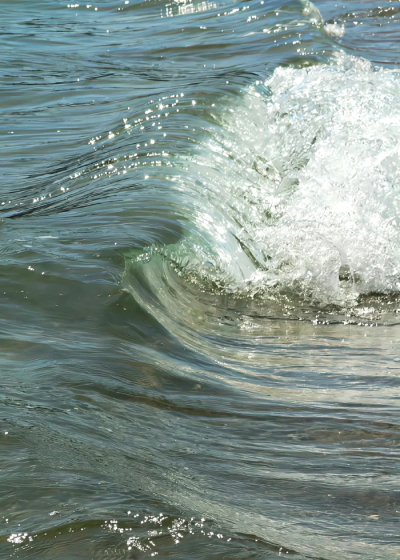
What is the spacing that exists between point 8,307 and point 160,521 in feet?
5.11

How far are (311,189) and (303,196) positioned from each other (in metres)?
0.07

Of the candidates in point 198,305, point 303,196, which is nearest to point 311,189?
point 303,196

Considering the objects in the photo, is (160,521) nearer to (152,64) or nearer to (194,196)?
(194,196)

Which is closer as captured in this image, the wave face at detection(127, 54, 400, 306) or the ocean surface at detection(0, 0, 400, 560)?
the ocean surface at detection(0, 0, 400, 560)

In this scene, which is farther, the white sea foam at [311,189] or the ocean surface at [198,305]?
the white sea foam at [311,189]

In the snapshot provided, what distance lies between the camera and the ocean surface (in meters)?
1.88

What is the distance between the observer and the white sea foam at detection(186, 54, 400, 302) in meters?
4.26

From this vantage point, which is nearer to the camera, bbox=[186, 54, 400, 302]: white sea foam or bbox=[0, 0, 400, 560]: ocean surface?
bbox=[0, 0, 400, 560]: ocean surface

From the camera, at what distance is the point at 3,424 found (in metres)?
2.16

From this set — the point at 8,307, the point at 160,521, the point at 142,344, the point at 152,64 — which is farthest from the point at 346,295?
the point at 152,64

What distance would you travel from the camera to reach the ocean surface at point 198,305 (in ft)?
6.15

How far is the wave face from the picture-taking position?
4.18 metres

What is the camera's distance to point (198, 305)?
3787 millimetres

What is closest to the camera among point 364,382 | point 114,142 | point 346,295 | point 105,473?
point 105,473
